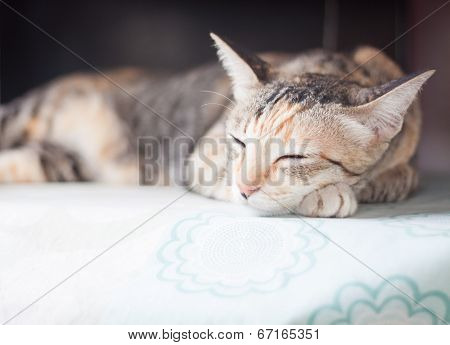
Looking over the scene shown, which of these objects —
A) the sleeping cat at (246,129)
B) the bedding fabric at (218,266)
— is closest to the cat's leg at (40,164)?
the sleeping cat at (246,129)

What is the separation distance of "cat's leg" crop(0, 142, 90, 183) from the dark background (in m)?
0.46

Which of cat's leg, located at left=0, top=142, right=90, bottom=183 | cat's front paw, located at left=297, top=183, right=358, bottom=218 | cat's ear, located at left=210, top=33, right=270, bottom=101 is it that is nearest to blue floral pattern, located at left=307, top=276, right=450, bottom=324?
cat's front paw, located at left=297, top=183, right=358, bottom=218

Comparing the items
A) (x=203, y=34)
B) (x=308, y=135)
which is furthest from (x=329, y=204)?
(x=203, y=34)

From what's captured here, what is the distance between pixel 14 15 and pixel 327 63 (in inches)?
49.4

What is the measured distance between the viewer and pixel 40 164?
1543mm

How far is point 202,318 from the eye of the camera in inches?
31.3

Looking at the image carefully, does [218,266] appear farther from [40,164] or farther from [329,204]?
[40,164]

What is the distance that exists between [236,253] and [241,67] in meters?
0.49

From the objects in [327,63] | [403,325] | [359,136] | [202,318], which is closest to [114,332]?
[202,318]

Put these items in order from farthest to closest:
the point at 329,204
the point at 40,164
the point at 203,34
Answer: the point at 203,34
the point at 40,164
the point at 329,204

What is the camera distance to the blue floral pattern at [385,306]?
78cm

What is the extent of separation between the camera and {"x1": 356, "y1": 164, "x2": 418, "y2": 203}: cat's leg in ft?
3.91

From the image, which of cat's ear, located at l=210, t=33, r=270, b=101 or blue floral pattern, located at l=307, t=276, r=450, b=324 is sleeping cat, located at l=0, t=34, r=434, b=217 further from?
blue floral pattern, located at l=307, t=276, r=450, b=324

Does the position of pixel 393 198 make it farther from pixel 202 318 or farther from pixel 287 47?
pixel 287 47
